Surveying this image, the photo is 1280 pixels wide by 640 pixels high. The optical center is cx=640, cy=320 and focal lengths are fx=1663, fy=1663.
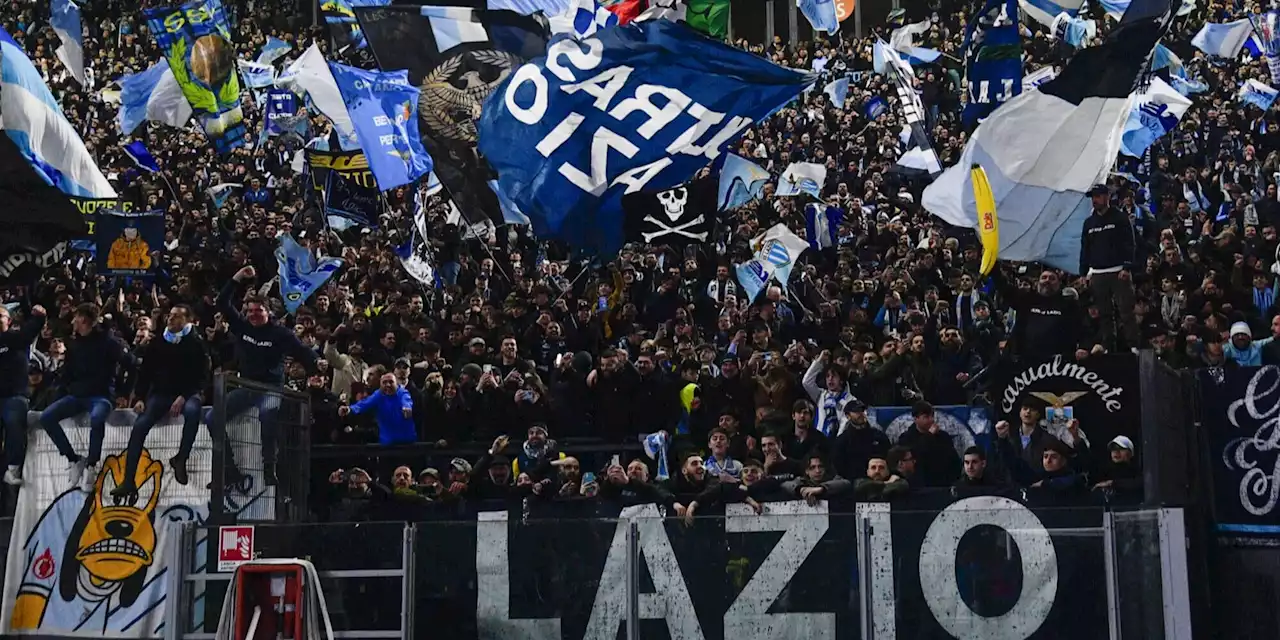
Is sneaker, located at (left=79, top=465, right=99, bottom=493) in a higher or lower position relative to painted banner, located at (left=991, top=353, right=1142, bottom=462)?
lower

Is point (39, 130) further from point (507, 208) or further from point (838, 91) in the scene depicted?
point (838, 91)

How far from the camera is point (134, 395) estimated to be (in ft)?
48.1

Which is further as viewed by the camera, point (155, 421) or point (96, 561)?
point (96, 561)

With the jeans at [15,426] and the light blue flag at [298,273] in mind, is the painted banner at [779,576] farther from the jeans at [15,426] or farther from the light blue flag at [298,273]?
the light blue flag at [298,273]

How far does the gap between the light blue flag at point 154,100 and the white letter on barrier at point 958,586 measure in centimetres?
1741

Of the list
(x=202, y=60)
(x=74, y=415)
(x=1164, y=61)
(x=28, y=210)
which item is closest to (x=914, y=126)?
(x=1164, y=61)

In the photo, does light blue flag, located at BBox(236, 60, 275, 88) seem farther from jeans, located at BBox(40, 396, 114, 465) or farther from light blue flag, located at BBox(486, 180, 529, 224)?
jeans, located at BBox(40, 396, 114, 465)

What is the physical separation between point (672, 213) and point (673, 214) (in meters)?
0.02

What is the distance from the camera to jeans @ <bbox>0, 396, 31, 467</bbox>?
14.5 m

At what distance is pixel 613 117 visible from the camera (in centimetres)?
1436

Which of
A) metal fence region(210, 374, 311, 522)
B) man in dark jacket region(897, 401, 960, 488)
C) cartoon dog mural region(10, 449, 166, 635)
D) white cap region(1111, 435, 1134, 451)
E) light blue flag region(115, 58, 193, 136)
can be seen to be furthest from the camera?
light blue flag region(115, 58, 193, 136)

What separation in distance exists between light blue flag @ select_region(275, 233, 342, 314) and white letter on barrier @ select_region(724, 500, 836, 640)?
985 centimetres

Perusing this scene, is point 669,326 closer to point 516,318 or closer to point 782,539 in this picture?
point 516,318

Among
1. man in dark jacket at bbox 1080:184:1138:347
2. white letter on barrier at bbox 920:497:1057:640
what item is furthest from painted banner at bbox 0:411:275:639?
man in dark jacket at bbox 1080:184:1138:347
